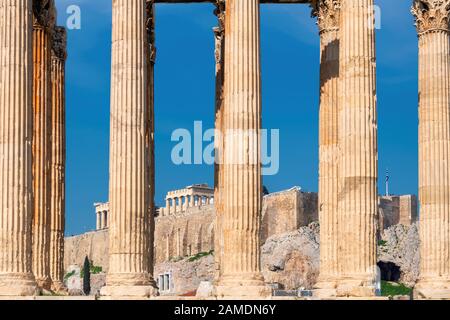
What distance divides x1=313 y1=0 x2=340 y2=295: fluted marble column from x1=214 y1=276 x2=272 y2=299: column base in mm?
10431

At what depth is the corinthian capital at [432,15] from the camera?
8562cm

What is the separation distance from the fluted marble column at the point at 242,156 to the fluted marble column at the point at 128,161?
205 inches

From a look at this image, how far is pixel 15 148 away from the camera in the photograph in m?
76.7

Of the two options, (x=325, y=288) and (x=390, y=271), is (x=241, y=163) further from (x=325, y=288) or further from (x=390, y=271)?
(x=390, y=271)

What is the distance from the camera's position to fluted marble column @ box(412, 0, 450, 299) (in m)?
82.6

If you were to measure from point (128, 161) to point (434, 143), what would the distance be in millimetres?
21372

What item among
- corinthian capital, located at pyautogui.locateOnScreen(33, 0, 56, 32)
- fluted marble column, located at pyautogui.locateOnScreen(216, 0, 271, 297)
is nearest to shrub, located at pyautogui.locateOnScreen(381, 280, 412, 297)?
corinthian capital, located at pyautogui.locateOnScreen(33, 0, 56, 32)

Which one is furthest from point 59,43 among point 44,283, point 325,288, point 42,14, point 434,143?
point 434,143

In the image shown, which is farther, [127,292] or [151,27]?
[151,27]

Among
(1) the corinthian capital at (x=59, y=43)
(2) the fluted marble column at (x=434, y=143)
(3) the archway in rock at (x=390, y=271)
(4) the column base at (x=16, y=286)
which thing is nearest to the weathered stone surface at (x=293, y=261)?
(3) the archway in rock at (x=390, y=271)

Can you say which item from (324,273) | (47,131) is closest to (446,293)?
(324,273)

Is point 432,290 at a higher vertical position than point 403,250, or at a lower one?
lower

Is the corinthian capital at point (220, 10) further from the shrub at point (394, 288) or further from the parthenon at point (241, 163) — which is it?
the shrub at point (394, 288)

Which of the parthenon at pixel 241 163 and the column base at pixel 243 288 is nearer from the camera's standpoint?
the column base at pixel 243 288
